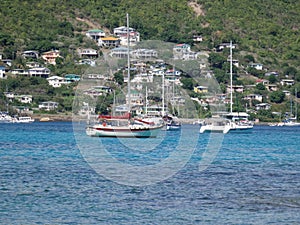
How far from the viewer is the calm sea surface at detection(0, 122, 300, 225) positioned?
70.5ft

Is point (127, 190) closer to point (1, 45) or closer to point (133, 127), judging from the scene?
point (133, 127)

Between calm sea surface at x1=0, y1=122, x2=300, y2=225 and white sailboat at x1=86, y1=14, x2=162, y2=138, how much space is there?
13212 millimetres

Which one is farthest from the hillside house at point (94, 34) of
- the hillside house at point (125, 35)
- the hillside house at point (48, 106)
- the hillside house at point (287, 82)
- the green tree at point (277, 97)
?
the green tree at point (277, 97)

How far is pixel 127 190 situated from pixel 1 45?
333 ft

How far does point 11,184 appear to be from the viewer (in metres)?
27.3

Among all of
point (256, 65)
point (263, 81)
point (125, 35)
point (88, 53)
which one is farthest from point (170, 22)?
point (263, 81)

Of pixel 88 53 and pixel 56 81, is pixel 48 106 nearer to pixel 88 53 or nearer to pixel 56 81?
pixel 56 81

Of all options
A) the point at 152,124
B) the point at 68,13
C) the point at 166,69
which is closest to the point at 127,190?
the point at 152,124

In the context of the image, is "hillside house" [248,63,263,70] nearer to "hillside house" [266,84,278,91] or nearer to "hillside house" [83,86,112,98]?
"hillside house" [266,84,278,91]

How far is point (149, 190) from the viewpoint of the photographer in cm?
2630

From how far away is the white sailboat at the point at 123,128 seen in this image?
182 ft

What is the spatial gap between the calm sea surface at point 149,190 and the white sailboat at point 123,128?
13.2 m

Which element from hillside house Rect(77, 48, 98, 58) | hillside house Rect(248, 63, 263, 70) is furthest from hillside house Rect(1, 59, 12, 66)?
hillside house Rect(248, 63, 263, 70)

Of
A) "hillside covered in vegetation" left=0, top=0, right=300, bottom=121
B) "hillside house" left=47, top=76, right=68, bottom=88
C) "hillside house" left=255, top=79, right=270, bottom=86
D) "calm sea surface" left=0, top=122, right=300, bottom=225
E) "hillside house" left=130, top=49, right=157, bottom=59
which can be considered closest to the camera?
"calm sea surface" left=0, top=122, right=300, bottom=225
